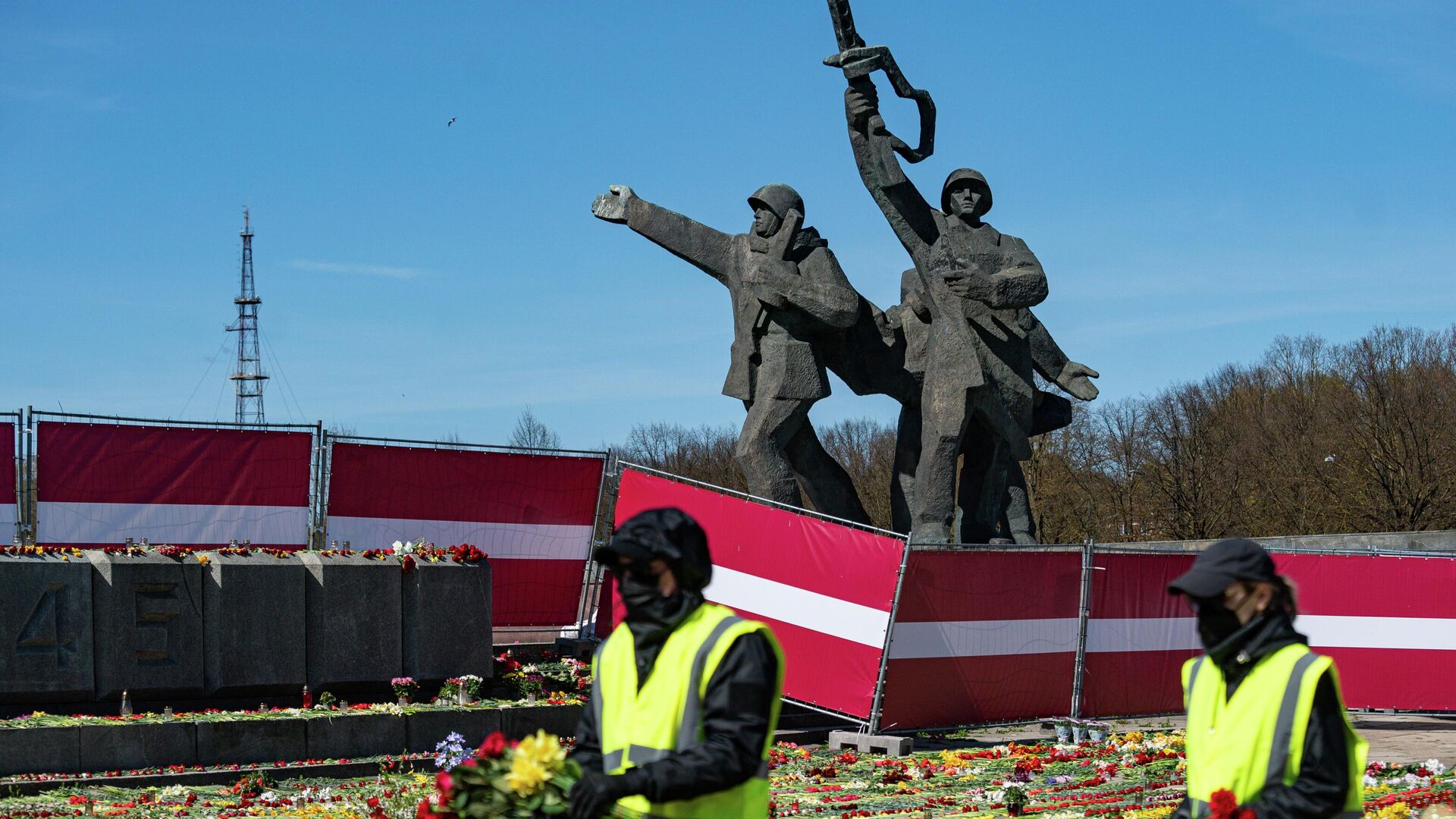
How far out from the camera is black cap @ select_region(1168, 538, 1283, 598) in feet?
13.6

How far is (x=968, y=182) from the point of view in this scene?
56.0 ft

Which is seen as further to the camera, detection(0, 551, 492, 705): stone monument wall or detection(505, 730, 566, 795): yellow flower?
detection(0, 551, 492, 705): stone monument wall

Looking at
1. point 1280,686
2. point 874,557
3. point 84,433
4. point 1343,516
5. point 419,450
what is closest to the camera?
point 1280,686

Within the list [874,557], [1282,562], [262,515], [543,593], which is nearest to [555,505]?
[543,593]

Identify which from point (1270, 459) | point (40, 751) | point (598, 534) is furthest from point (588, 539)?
point (1270, 459)

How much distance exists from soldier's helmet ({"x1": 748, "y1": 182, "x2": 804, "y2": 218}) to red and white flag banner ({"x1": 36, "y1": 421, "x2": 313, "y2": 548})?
16.4ft

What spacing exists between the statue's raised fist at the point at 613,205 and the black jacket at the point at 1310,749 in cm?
1380

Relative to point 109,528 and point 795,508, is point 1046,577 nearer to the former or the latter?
point 795,508

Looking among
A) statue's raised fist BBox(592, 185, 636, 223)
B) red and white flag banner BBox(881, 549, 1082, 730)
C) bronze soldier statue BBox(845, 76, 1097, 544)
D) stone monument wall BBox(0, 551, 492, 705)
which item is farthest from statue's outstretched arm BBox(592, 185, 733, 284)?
red and white flag banner BBox(881, 549, 1082, 730)

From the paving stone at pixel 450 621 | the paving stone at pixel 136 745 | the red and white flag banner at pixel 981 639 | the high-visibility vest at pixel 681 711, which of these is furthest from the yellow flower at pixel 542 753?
the paving stone at pixel 450 621

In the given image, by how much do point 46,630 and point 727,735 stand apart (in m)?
9.21

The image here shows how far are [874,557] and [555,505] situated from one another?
17.7ft

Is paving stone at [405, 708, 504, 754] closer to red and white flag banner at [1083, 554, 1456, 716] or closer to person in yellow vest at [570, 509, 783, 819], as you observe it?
A: red and white flag banner at [1083, 554, 1456, 716]

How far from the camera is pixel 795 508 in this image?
13.6 m
